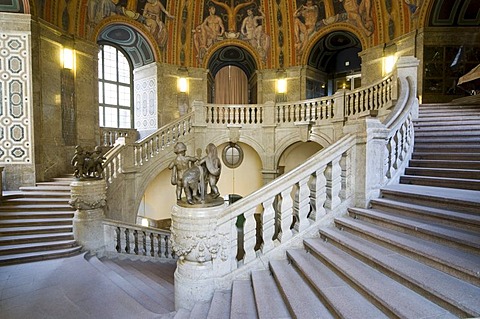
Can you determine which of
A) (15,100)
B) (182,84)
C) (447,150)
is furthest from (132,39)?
(447,150)

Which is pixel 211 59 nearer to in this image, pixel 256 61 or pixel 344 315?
pixel 256 61

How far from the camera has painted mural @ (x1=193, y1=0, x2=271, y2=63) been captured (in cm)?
1364

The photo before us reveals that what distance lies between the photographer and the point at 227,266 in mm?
3459

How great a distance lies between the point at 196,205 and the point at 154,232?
14.4ft

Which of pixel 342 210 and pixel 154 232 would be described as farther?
pixel 154 232

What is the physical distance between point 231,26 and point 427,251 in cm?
1377

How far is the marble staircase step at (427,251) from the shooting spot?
7.37 ft

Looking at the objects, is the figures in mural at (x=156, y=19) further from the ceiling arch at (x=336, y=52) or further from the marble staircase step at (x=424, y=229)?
the marble staircase step at (x=424, y=229)

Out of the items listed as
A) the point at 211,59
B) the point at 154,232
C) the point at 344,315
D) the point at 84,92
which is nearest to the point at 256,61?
the point at 211,59

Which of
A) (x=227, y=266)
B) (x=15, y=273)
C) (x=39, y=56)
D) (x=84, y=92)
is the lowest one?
(x=15, y=273)

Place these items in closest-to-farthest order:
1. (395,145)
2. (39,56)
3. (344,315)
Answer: (344,315) < (395,145) < (39,56)

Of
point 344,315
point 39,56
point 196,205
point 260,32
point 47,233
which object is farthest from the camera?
point 260,32

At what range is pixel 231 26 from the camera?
45.4 feet

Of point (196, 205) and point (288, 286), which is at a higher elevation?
point (196, 205)
